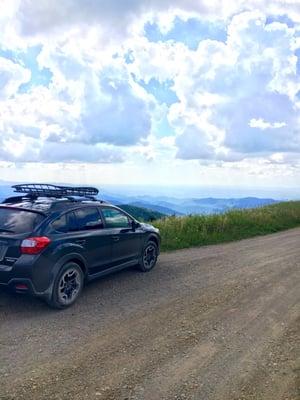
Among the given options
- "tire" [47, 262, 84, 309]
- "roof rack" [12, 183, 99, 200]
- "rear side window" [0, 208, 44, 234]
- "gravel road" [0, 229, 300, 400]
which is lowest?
"gravel road" [0, 229, 300, 400]

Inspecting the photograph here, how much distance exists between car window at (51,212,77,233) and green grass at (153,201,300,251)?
528 centimetres

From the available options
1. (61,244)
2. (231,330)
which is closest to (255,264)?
(231,330)

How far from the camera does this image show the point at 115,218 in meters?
8.28

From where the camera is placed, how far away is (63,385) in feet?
14.2

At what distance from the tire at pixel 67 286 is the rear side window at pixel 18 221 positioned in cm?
87

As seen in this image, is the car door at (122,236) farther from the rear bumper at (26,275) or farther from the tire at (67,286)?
the rear bumper at (26,275)

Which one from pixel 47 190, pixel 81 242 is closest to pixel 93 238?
pixel 81 242

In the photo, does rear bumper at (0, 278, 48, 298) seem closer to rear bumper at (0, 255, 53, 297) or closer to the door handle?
rear bumper at (0, 255, 53, 297)

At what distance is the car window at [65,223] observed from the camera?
21.9 ft

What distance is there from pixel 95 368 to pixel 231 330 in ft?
7.30

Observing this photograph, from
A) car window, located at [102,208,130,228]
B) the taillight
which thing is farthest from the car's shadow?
car window, located at [102,208,130,228]

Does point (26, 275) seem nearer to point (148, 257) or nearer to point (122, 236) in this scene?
point (122, 236)

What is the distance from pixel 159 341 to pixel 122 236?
10.2 feet

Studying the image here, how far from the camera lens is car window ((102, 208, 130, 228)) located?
8000 mm
